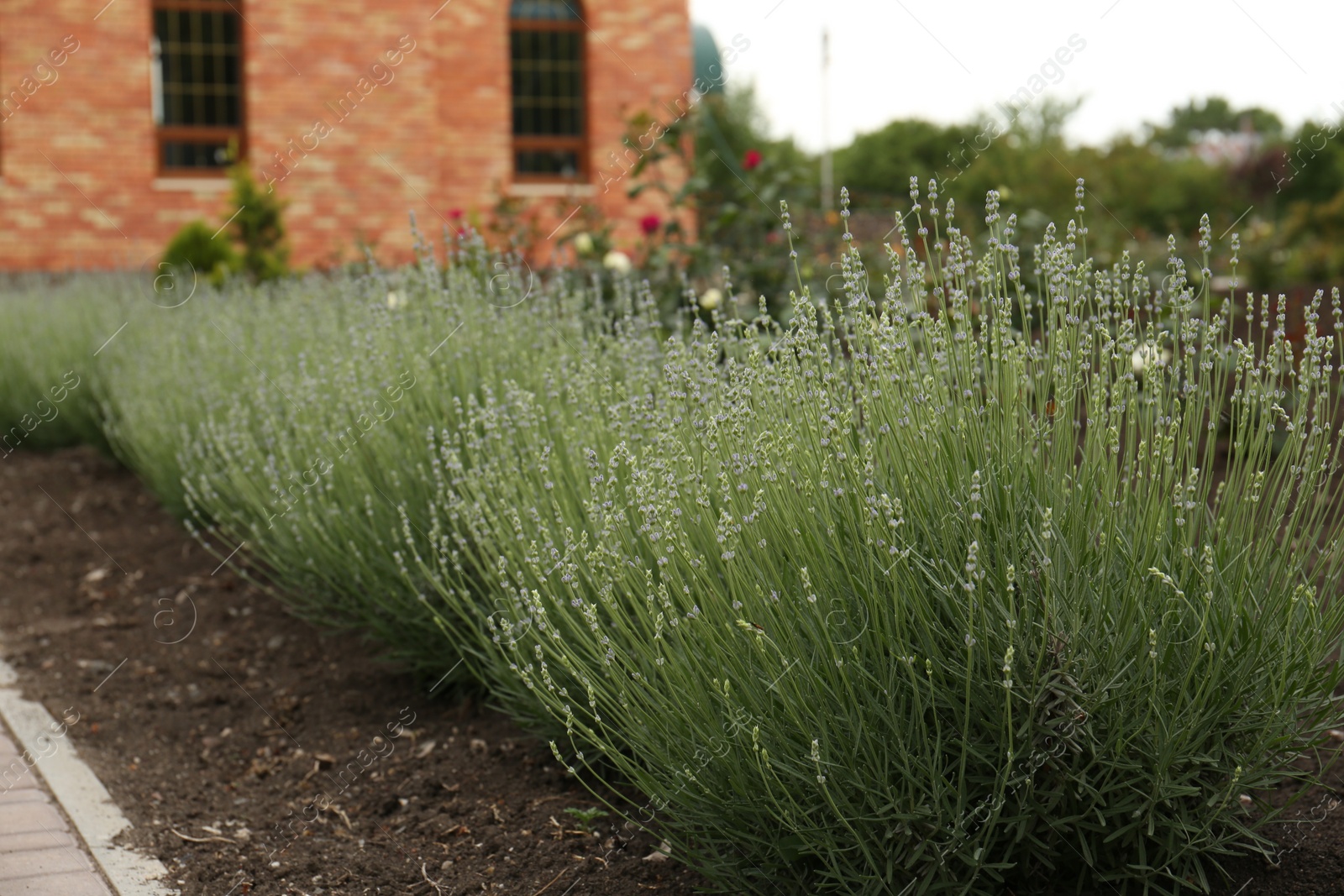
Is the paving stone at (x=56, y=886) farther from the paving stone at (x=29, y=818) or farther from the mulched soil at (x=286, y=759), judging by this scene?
the paving stone at (x=29, y=818)

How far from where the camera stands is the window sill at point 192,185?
15508mm

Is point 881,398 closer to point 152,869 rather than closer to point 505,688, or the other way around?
point 505,688

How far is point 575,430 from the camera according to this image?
324 cm

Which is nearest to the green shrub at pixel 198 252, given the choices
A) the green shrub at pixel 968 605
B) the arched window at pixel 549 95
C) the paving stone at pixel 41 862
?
the arched window at pixel 549 95

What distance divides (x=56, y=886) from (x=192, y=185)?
14.1 meters

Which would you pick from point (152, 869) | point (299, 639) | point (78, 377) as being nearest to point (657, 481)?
point (152, 869)

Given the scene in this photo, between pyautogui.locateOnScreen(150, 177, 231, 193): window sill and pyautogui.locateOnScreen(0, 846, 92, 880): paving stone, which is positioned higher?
pyautogui.locateOnScreen(150, 177, 231, 193): window sill

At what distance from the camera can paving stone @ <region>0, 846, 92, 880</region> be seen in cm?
310

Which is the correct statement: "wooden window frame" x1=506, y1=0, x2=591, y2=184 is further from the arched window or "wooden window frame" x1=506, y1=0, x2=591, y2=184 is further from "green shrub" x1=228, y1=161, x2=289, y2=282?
"green shrub" x1=228, y1=161, x2=289, y2=282

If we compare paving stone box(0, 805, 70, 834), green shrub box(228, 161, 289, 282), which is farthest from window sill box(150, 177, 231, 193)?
paving stone box(0, 805, 70, 834)

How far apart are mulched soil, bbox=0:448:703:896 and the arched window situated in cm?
1187

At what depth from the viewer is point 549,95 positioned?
56.6 ft

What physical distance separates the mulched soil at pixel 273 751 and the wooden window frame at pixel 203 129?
1072 cm

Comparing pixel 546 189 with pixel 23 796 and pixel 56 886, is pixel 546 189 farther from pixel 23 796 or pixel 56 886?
pixel 56 886
